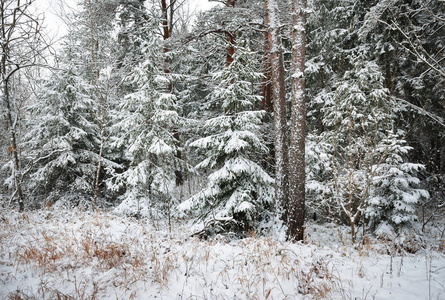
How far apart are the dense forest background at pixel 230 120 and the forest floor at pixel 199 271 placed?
1566 mm

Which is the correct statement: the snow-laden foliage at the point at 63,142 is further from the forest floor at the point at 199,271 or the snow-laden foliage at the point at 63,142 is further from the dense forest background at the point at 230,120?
the forest floor at the point at 199,271

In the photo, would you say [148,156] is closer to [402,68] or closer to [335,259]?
[335,259]

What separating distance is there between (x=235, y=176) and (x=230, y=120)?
69.8 inches

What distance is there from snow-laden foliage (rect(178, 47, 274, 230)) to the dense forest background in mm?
42

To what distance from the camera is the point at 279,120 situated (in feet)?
21.7

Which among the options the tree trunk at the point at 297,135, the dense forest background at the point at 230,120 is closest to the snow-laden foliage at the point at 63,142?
the dense forest background at the point at 230,120

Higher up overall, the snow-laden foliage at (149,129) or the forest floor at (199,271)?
the snow-laden foliage at (149,129)

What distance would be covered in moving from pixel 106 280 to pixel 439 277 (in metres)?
4.84

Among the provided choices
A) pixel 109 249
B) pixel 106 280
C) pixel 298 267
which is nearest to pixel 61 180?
pixel 109 249

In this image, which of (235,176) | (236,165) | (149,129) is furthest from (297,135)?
(149,129)

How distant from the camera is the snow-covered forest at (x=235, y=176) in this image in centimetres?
345

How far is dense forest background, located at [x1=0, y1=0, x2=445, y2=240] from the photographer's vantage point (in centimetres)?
680

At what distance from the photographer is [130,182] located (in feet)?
30.1

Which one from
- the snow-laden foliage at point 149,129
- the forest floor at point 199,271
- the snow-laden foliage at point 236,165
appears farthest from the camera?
the snow-laden foliage at point 149,129
